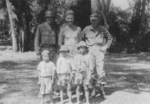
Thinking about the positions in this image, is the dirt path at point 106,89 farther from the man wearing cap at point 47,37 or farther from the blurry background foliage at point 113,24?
the blurry background foliage at point 113,24

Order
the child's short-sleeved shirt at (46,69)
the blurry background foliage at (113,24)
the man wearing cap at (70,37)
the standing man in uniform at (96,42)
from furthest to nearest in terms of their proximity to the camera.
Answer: the blurry background foliage at (113,24) → the standing man in uniform at (96,42) → the man wearing cap at (70,37) → the child's short-sleeved shirt at (46,69)

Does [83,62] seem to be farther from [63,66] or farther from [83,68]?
[63,66]

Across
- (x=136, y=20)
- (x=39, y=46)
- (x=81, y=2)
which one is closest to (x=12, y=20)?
(x=81, y=2)

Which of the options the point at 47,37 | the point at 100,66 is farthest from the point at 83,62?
the point at 47,37

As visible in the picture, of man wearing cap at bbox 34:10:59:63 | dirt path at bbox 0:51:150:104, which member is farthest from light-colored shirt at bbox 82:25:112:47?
dirt path at bbox 0:51:150:104

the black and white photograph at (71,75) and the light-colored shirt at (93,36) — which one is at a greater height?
the light-colored shirt at (93,36)

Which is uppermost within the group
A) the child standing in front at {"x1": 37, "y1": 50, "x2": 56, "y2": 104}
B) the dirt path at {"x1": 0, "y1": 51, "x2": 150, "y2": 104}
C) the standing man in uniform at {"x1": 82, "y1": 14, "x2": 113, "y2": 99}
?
the standing man in uniform at {"x1": 82, "y1": 14, "x2": 113, "y2": 99}

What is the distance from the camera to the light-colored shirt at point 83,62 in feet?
20.3

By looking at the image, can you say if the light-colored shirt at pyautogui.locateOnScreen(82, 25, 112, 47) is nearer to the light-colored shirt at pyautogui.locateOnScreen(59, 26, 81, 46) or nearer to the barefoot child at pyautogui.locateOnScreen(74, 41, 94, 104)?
the light-colored shirt at pyautogui.locateOnScreen(59, 26, 81, 46)

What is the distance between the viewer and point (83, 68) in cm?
617

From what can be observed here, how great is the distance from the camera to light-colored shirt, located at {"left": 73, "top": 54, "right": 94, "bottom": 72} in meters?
6.19

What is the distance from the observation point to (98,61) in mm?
6867

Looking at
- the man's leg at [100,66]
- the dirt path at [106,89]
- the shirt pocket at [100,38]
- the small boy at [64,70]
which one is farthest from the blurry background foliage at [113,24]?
the small boy at [64,70]

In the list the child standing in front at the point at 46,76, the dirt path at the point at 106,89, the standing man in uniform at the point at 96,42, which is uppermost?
the standing man in uniform at the point at 96,42
